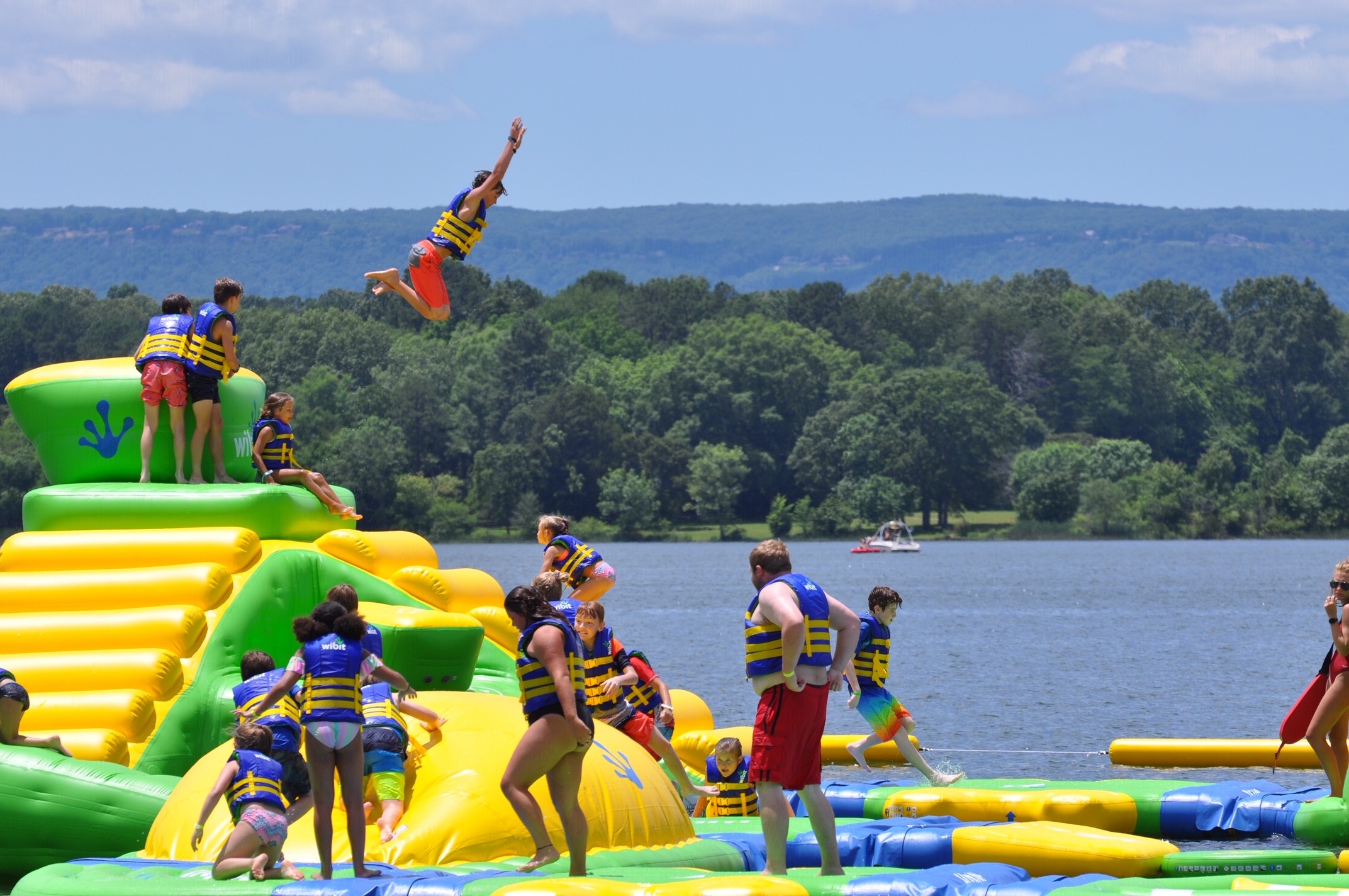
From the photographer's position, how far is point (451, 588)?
565 inches

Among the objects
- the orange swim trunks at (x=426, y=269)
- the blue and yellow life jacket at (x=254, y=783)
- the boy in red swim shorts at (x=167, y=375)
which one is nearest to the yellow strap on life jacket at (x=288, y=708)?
the blue and yellow life jacket at (x=254, y=783)

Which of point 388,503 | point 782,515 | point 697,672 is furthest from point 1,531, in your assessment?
point 697,672

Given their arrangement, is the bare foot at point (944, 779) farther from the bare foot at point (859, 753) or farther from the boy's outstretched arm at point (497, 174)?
the boy's outstretched arm at point (497, 174)

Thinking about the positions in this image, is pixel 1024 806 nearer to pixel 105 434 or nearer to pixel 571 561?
pixel 571 561

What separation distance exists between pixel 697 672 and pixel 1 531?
159 ft

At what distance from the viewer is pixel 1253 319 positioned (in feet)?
426

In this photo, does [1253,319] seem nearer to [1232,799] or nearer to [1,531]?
[1,531]

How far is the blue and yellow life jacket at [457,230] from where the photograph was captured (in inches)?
458

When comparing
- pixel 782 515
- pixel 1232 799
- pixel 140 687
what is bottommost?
pixel 782 515

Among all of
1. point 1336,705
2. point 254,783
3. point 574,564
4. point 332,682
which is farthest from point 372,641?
point 1336,705

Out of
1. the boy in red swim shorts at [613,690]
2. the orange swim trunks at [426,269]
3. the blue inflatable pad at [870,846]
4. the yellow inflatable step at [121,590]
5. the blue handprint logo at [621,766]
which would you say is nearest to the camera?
the blue handprint logo at [621,766]

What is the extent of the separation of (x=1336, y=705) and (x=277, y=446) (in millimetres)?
7636

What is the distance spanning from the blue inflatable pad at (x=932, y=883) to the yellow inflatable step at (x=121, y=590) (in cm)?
550

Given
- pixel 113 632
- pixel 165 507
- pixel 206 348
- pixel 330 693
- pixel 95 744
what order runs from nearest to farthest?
pixel 330 693 → pixel 95 744 → pixel 113 632 → pixel 165 507 → pixel 206 348
